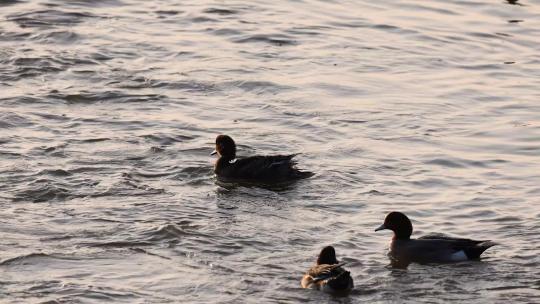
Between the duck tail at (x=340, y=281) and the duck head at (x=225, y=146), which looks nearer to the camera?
the duck tail at (x=340, y=281)

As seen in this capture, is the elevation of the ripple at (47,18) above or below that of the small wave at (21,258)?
above

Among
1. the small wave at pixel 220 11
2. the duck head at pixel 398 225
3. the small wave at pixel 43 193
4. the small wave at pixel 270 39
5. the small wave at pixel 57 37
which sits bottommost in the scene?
the small wave at pixel 43 193

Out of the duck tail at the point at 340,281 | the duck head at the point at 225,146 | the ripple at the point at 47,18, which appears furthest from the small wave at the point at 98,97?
the duck tail at the point at 340,281

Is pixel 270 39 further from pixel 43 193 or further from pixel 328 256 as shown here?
pixel 328 256

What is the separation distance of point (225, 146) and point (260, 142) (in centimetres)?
121

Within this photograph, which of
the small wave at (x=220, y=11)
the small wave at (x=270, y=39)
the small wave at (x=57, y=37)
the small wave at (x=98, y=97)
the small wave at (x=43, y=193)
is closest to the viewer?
the small wave at (x=43, y=193)

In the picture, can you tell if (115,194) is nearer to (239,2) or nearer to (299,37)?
(299,37)

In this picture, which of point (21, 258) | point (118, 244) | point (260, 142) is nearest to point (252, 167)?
point (260, 142)

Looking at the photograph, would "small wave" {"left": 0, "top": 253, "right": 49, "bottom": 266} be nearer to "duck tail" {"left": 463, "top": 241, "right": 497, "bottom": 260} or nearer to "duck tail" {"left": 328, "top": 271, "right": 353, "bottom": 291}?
"duck tail" {"left": 328, "top": 271, "right": 353, "bottom": 291}

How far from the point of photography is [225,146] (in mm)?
15828

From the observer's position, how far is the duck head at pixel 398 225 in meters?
13.3

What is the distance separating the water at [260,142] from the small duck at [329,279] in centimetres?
12

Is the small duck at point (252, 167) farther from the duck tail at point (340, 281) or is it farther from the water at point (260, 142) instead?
the duck tail at point (340, 281)

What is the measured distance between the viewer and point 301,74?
65.5ft
